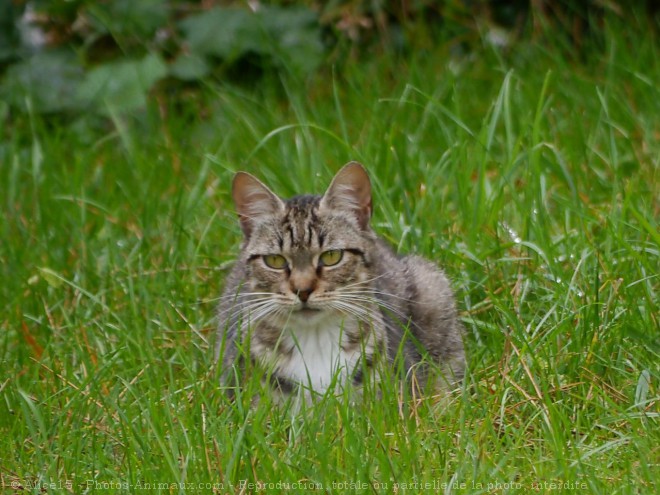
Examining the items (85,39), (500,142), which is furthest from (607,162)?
(85,39)

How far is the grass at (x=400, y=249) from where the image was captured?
400 centimetres

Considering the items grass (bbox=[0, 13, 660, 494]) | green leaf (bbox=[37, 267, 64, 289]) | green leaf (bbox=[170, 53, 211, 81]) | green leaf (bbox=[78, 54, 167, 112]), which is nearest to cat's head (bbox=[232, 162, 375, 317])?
grass (bbox=[0, 13, 660, 494])

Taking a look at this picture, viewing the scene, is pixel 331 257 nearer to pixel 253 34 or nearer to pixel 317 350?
pixel 317 350

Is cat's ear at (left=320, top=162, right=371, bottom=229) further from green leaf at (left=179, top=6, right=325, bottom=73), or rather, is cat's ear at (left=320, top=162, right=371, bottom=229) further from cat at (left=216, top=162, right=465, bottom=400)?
green leaf at (left=179, top=6, right=325, bottom=73)

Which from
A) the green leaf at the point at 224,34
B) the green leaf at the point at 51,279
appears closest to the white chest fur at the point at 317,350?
the green leaf at the point at 51,279

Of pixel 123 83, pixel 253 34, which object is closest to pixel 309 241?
pixel 123 83

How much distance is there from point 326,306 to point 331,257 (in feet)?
0.75

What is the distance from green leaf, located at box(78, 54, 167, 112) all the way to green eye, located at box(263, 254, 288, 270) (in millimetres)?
2692

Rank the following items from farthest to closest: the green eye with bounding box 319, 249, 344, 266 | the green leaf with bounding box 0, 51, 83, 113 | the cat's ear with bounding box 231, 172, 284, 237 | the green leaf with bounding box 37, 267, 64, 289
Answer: the green leaf with bounding box 0, 51, 83, 113
the green leaf with bounding box 37, 267, 64, 289
the cat's ear with bounding box 231, 172, 284, 237
the green eye with bounding box 319, 249, 344, 266

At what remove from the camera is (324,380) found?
460 cm

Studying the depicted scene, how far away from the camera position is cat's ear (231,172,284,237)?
490 centimetres

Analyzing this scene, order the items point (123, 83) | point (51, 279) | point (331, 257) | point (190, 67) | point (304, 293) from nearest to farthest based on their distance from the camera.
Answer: point (304, 293) → point (331, 257) → point (51, 279) → point (123, 83) → point (190, 67)

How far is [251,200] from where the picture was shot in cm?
497

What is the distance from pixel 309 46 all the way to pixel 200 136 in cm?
95
